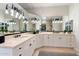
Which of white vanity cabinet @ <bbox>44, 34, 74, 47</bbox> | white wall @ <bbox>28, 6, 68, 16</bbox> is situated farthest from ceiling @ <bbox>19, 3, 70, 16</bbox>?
white vanity cabinet @ <bbox>44, 34, 74, 47</bbox>

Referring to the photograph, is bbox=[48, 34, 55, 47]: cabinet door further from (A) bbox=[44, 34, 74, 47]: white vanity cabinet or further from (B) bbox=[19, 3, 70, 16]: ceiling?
(B) bbox=[19, 3, 70, 16]: ceiling

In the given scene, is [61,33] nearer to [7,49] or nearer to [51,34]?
[51,34]

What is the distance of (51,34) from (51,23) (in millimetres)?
506

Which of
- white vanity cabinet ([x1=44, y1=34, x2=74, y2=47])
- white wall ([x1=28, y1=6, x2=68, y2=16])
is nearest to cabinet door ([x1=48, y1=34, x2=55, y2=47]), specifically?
white vanity cabinet ([x1=44, y1=34, x2=74, y2=47])

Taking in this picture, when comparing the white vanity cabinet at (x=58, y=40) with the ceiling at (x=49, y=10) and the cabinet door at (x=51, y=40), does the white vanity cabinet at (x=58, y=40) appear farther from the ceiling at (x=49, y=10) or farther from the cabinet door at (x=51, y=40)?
the ceiling at (x=49, y=10)

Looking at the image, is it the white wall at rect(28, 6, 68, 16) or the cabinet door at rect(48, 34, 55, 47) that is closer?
the cabinet door at rect(48, 34, 55, 47)

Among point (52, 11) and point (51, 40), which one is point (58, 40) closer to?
point (51, 40)

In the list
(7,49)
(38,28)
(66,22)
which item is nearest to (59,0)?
(7,49)

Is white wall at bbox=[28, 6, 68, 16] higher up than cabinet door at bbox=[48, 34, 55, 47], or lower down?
higher up

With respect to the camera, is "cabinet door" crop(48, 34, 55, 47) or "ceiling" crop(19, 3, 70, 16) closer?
"cabinet door" crop(48, 34, 55, 47)

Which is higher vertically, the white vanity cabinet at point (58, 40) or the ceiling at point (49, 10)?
the ceiling at point (49, 10)

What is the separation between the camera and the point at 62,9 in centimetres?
528

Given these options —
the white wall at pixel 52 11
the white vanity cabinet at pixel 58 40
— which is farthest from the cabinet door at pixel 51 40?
Answer: the white wall at pixel 52 11

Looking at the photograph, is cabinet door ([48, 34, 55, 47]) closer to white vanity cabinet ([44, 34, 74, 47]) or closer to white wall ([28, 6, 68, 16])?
white vanity cabinet ([44, 34, 74, 47])
